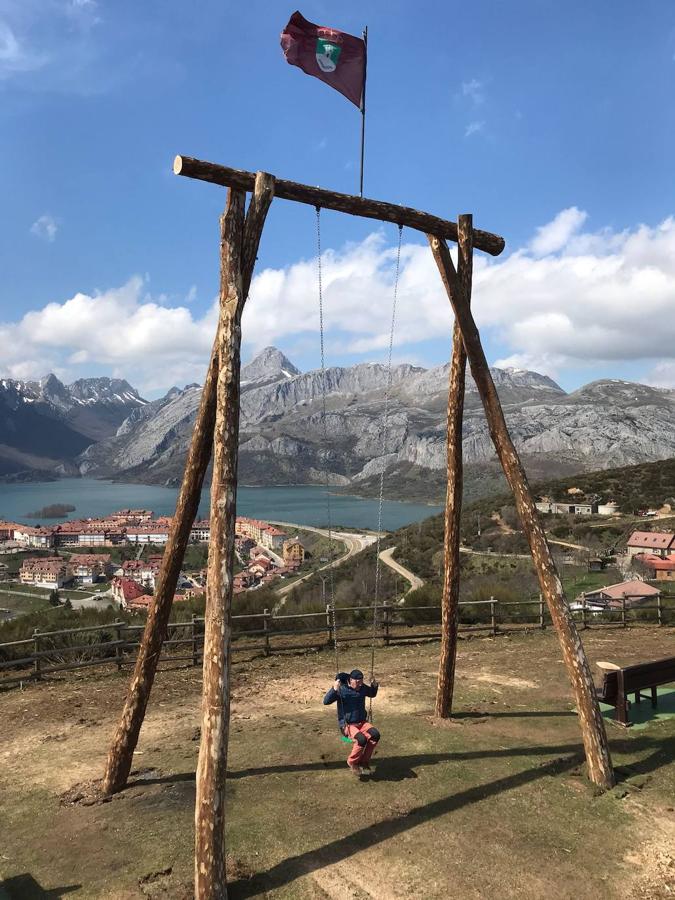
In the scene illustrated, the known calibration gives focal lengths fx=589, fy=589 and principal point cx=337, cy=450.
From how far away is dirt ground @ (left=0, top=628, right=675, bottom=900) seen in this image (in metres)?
4.71

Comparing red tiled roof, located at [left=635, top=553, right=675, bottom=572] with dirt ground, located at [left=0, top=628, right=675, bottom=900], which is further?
red tiled roof, located at [left=635, top=553, right=675, bottom=572]

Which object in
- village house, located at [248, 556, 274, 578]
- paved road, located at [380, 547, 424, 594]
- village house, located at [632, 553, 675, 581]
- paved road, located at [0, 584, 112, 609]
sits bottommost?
paved road, located at [0, 584, 112, 609]

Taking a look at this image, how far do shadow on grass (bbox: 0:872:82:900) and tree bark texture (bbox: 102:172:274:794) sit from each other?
1542 millimetres

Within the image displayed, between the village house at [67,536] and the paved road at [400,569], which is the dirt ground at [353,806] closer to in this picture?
the paved road at [400,569]

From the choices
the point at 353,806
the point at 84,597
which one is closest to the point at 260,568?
the point at 84,597

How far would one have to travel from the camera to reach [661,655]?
39.7ft

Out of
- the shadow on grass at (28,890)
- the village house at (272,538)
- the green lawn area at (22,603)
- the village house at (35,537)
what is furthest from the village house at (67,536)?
the shadow on grass at (28,890)

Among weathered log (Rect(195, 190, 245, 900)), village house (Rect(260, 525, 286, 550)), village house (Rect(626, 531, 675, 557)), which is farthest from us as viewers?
village house (Rect(260, 525, 286, 550))

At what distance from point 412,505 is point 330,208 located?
562 ft

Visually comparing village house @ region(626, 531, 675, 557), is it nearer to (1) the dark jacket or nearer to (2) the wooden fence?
(2) the wooden fence

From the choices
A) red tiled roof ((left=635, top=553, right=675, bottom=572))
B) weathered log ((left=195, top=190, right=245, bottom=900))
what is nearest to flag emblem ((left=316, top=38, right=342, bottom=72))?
weathered log ((left=195, top=190, right=245, bottom=900))

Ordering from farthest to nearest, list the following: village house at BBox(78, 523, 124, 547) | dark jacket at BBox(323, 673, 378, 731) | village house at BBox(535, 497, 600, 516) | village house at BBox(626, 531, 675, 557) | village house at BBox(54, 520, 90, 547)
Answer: village house at BBox(78, 523, 124, 547) → village house at BBox(54, 520, 90, 547) → village house at BBox(535, 497, 600, 516) → village house at BBox(626, 531, 675, 557) → dark jacket at BBox(323, 673, 378, 731)

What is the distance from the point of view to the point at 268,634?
13.1 metres

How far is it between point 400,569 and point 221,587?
161 feet
